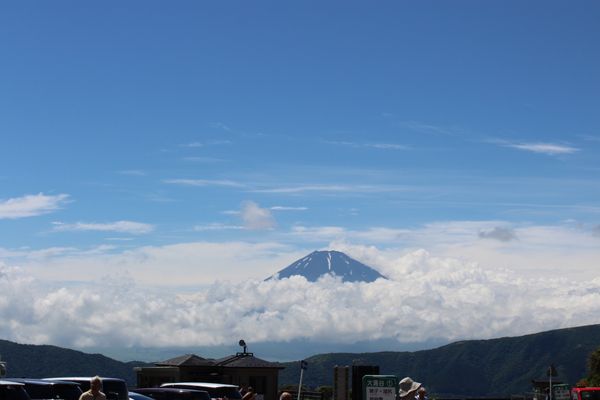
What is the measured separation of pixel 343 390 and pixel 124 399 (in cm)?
614

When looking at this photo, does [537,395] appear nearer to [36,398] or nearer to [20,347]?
[36,398]

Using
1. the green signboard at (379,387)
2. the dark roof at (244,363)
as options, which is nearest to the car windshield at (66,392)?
the green signboard at (379,387)

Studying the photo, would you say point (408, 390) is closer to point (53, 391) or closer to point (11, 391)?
point (11, 391)

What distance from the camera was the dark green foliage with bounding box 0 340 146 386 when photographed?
146125 millimetres

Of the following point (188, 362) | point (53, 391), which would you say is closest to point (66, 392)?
point (53, 391)

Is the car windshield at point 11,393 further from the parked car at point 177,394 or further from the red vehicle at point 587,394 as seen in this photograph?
the red vehicle at point 587,394

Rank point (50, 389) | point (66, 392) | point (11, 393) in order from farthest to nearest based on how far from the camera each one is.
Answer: point (66, 392)
point (50, 389)
point (11, 393)

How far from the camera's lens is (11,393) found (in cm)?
1891

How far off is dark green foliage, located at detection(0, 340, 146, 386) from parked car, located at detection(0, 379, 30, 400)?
12441 cm

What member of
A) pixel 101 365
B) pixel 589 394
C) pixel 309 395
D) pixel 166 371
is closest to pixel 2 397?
pixel 589 394

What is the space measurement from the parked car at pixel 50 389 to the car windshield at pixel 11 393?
3.31 metres

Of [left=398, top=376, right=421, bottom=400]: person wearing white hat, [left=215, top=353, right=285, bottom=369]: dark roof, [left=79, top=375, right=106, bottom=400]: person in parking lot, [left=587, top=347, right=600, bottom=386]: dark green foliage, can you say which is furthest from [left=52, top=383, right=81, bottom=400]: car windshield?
[left=587, top=347, right=600, bottom=386]: dark green foliage

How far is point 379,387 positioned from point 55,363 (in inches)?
5495

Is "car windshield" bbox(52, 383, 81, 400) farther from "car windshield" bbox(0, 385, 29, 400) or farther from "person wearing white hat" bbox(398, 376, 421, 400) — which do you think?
"person wearing white hat" bbox(398, 376, 421, 400)
